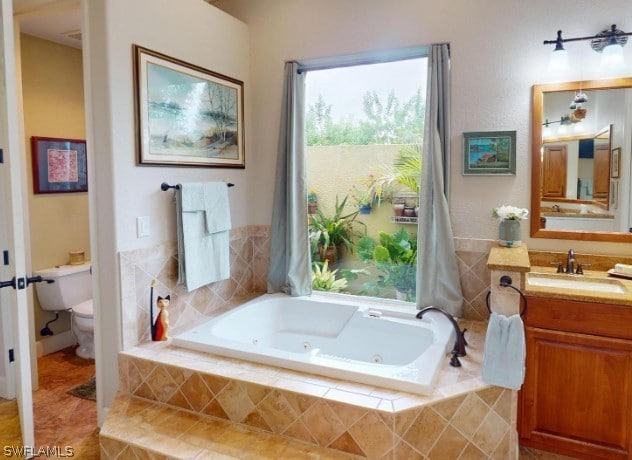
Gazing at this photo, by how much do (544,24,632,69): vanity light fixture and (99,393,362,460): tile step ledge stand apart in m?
2.50

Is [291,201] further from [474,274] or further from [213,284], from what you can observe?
[474,274]

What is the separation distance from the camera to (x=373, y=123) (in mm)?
3445

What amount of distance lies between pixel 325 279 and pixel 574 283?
181cm

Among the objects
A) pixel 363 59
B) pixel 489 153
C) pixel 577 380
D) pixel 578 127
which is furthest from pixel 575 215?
pixel 363 59

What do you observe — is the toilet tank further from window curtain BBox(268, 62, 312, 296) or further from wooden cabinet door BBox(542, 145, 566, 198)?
wooden cabinet door BBox(542, 145, 566, 198)

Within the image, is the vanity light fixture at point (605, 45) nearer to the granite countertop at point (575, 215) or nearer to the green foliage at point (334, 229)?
the granite countertop at point (575, 215)

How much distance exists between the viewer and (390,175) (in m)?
3.42

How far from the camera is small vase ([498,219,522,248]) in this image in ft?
9.14

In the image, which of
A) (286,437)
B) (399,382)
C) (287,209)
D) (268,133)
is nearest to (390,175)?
(287,209)

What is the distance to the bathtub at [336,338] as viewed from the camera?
2.25 meters

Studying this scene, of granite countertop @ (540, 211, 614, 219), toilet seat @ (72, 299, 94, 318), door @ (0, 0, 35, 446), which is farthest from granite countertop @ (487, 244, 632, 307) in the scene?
toilet seat @ (72, 299, 94, 318)

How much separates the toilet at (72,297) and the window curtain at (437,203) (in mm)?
2605

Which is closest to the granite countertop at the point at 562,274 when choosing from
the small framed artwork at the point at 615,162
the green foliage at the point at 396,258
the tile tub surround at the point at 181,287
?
the small framed artwork at the point at 615,162

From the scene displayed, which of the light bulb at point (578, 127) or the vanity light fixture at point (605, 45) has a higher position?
the vanity light fixture at point (605, 45)
